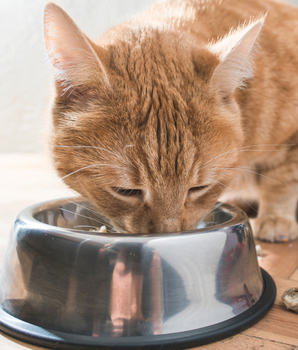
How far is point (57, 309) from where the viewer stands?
90 centimetres

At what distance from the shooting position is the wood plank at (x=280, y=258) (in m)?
1.38

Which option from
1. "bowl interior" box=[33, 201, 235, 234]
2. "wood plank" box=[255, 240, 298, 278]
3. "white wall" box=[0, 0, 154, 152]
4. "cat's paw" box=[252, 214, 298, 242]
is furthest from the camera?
"cat's paw" box=[252, 214, 298, 242]

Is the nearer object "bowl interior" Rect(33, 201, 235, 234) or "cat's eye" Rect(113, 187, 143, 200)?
"cat's eye" Rect(113, 187, 143, 200)

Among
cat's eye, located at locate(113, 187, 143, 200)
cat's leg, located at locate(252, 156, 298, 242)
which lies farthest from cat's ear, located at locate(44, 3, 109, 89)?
cat's leg, located at locate(252, 156, 298, 242)

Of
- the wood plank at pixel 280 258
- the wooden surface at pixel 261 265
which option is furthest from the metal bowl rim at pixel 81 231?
the wood plank at pixel 280 258

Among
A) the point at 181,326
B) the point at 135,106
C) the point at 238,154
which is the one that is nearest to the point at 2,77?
the point at 135,106

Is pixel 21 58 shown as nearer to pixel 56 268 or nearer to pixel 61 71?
pixel 61 71

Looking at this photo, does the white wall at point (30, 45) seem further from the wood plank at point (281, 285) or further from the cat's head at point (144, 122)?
the wood plank at point (281, 285)

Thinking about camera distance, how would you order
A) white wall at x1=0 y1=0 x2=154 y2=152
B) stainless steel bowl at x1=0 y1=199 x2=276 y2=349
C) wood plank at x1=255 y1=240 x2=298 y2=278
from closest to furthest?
stainless steel bowl at x1=0 y1=199 x2=276 y2=349 → wood plank at x1=255 y1=240 x2=298 y2=278 → white wall at x1=0 y1=0 x2=154 y2=152

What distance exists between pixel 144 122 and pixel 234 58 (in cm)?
35

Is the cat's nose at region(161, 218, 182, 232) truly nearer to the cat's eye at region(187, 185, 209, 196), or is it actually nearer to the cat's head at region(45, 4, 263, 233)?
the cat's head at region(45, 4, 263, 233)

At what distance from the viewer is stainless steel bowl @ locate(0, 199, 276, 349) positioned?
871 millimetres

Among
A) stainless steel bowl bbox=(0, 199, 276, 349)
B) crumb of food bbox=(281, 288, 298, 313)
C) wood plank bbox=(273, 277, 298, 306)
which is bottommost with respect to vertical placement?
wood plank bbox=(273, 277, 298, 306)

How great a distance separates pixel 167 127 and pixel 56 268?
50 cm
